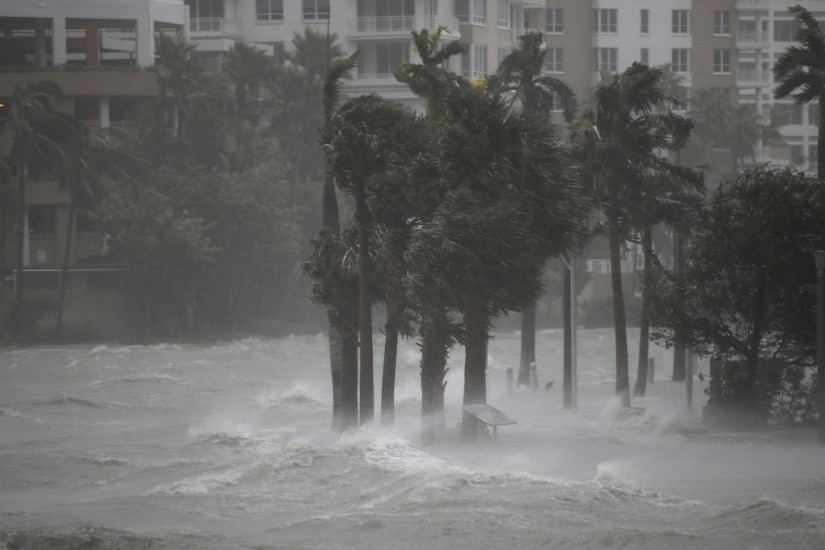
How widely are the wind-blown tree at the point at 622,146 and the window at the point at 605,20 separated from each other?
80.3 meters

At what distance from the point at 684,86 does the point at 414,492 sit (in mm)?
100061

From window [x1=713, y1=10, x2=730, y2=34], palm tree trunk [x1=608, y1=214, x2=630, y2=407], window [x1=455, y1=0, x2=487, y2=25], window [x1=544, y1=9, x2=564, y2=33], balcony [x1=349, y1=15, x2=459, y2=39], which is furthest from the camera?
window [x1=713, y1=10, x2=730, y2=34]

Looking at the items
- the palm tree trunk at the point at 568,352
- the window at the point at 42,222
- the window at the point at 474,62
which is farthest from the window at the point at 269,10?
the palm tree trunk at the point at 568,352

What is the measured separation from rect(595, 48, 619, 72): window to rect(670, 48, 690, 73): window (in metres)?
4.63

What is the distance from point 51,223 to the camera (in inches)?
3652

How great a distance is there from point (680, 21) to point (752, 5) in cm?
566

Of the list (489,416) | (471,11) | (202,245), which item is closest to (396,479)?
(489,416)

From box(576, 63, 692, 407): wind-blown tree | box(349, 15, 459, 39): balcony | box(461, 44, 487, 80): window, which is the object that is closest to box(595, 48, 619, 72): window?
box(461, 44, 487, 80): window

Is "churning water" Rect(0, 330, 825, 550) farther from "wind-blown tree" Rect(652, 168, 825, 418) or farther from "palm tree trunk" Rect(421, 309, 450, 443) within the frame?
"wind-blown tree" Rect(652, 168, 825, 418)

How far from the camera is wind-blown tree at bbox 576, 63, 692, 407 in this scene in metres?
48.5

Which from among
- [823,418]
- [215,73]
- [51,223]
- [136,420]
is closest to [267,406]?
[136,420]

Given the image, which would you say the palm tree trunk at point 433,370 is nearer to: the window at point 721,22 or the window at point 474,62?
the window at point 474,62

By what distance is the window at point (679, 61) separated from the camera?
13112 centimetres

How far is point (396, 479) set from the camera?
114 feet
